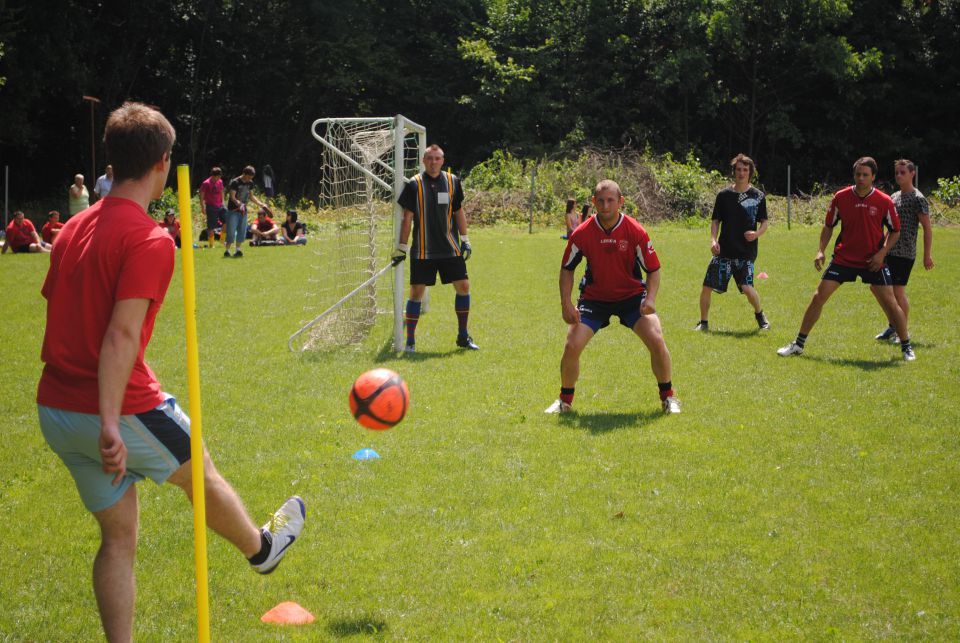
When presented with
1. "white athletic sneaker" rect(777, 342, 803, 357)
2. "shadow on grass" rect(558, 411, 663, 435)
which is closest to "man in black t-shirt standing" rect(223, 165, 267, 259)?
"white athletic sneaker" rect(777, 342, 803, 357)

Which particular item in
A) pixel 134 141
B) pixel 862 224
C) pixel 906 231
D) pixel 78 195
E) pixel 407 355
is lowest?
pixel 407 355

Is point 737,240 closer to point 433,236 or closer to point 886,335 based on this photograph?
point 886,335

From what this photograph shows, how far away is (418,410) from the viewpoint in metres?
7.82

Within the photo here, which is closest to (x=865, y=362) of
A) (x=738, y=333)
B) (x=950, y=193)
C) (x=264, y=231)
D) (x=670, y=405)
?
(x=738, y=333)

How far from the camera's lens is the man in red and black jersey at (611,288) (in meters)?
7.63

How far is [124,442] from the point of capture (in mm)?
3416

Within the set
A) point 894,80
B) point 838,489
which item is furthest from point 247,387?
point 894,80

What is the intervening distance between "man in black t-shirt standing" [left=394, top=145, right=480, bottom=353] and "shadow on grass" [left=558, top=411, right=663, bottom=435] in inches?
123

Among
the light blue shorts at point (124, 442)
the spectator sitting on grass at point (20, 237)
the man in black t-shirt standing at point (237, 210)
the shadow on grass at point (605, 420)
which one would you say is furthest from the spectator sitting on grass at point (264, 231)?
the light blue shorts at point (124, 442)

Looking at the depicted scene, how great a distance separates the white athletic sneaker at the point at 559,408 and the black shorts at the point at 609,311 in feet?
2.23

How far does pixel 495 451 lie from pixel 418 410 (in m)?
1.31

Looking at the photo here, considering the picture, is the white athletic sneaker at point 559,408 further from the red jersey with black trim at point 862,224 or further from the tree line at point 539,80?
the tree line at point 539,80

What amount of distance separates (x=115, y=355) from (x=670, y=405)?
17.9 ft

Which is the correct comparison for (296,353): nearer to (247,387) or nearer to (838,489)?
(247,387)
